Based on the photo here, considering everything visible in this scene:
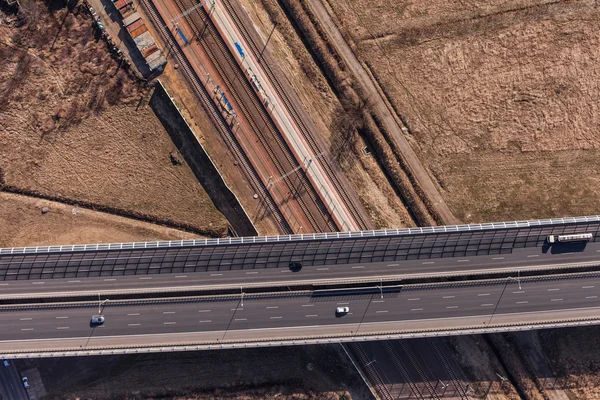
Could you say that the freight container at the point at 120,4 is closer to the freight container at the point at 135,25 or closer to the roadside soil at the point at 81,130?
the freight container at the point at 135,25

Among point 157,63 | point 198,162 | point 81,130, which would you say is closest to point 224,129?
point 198,162

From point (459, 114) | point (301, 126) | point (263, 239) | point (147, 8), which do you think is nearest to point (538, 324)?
point (459, 114)

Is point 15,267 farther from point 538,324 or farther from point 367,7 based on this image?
point 538,324

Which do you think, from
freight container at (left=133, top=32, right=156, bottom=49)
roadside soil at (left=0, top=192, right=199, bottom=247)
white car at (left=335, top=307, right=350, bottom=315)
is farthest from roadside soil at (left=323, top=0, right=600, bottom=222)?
roadside soil at (left=0, top=192, right=199, bottom=247)

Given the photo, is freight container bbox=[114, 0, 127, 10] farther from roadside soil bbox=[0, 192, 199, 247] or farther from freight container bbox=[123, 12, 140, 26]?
roadside soil bbox=[0, 192, 199, 247]

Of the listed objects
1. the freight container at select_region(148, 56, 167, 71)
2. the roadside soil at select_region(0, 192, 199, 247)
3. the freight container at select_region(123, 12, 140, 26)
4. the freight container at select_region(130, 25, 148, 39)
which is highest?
the freight container at select_region(123, 12, 140, 26)
